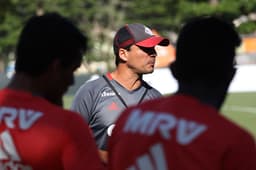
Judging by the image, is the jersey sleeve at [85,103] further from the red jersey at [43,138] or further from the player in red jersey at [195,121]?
the player in red jersey at [195,121]

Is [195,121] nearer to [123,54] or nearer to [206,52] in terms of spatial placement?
[206,52]

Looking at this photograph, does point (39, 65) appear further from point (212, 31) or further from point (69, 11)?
point (69, 11)

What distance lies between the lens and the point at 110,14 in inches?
3378

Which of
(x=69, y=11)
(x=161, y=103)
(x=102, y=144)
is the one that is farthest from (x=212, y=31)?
(x=69, y=11)

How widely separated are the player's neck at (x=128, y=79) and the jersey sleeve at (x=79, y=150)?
9.70 feet

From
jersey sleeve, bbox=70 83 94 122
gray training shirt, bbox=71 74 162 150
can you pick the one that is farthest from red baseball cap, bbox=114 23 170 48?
jersey sleeve, bbox=70 83 94 122

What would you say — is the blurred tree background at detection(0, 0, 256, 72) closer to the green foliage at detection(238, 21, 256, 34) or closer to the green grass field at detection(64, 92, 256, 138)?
the green foliage at detection(238, 21, 256, 34)

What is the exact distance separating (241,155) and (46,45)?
1084mm

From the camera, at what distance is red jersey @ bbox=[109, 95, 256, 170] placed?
326cm

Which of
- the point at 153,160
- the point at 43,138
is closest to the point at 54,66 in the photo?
the point at 43,138

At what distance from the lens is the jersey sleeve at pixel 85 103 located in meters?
6.50

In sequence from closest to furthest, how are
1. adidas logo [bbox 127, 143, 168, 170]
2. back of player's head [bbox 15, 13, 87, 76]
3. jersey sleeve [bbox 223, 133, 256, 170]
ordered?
jersey sleeve [bbox 223, 133, 256, 170] → adidas logo [bbox 127, 143, 168, 170] → back of player's head [bbox 15, 13, 87, 76]

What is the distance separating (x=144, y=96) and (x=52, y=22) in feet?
9.66

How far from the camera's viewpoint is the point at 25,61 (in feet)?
12.4
